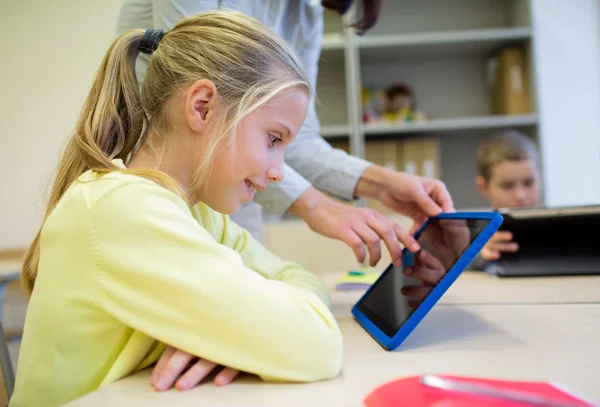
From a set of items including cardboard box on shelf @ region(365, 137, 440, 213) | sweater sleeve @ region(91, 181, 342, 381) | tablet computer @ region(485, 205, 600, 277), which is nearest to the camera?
sweater sleeve @ region(91, 181, 342, 381)

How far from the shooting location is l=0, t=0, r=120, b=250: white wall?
706 mm

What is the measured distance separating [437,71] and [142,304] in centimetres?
221

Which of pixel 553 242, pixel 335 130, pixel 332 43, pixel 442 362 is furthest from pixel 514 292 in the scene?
pixel 332 43

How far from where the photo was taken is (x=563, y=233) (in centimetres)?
101

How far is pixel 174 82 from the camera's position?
675 mm

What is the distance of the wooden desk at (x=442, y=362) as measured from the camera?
0.44 metres

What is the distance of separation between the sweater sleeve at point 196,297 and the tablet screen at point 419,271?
140 mm

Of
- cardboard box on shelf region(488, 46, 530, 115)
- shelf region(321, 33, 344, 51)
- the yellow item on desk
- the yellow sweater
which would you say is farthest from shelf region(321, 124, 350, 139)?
the yellow sweater

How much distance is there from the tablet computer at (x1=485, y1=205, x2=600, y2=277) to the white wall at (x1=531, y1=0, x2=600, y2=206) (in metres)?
1.28

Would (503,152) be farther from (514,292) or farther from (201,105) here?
(201,105)

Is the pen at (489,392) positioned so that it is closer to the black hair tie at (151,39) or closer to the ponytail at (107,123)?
the ponytail at (107,123)

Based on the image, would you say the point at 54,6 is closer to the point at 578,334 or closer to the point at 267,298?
the point at 267,298

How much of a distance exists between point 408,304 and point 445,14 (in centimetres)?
215

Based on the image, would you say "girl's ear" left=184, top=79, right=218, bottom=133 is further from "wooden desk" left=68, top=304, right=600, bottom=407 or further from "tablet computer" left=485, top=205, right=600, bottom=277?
"tablet computer" left=485, top=205, right=600, bottom=277
